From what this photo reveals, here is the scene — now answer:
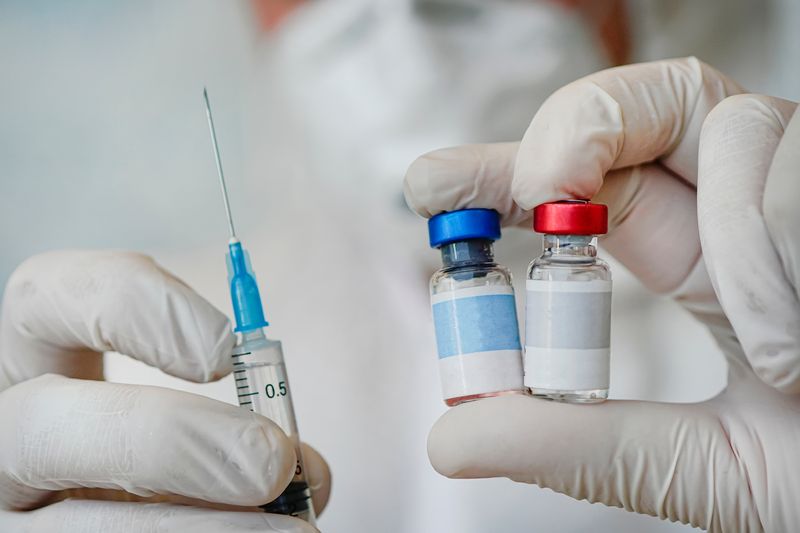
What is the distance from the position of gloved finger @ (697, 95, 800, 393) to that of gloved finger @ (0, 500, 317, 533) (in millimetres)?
580

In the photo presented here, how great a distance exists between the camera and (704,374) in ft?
4.82

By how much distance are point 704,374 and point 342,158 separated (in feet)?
2.86

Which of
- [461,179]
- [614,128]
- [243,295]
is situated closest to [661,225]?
[614,128]

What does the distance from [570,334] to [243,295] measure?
0.40 metres

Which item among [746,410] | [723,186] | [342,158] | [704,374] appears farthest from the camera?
[342,158]

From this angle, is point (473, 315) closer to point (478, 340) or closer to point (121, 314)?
point (478, 340)

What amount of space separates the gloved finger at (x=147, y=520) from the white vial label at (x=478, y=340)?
0.95 ft

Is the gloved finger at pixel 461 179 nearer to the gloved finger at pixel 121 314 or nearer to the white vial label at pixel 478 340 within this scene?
the white vial label at pixel 478 340

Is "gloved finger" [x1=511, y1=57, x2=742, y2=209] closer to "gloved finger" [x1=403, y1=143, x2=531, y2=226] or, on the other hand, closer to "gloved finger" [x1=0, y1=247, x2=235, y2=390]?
"gloved finger" [x1=403, y1=143, x2=531, y2=226]

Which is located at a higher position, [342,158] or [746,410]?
[342,158]

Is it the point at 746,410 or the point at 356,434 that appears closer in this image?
the point at 746,410

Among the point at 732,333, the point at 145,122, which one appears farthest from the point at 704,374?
the point at 145,122

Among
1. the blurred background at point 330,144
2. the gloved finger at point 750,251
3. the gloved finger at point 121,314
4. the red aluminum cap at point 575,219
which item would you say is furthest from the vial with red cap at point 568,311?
the blurred background at point 330,144

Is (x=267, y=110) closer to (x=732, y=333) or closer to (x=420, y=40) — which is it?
(x=420, y=40)
